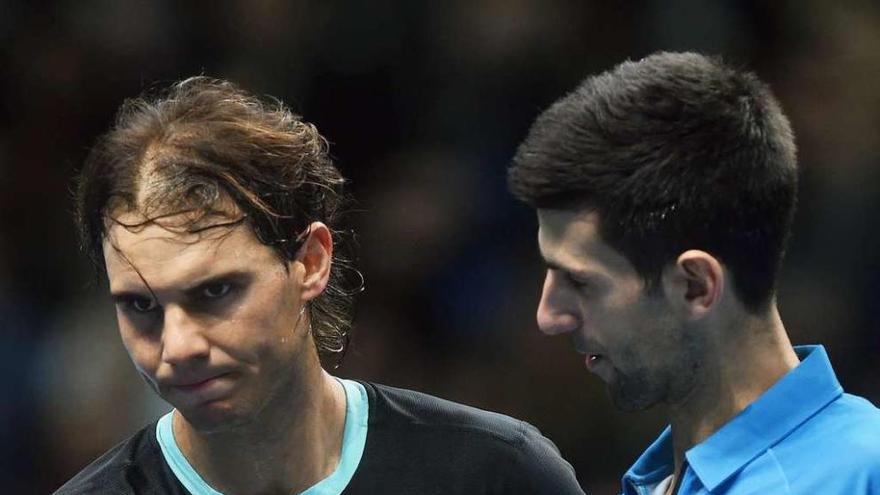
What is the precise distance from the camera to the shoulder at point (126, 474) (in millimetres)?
2945

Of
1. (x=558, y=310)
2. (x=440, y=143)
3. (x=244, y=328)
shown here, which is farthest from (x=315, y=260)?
(x=440, y=143)

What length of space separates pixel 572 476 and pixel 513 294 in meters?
2.26

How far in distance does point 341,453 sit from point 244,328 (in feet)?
1.20

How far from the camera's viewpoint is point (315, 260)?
302 centimetres

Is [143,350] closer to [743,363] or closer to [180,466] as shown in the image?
[180,466]

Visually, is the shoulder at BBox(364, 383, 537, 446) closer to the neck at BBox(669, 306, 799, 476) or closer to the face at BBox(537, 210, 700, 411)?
the face at BBox(537, 210, 700, 411)

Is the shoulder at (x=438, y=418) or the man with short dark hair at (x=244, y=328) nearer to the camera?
the man with short dark hair at (x=244, y=328)

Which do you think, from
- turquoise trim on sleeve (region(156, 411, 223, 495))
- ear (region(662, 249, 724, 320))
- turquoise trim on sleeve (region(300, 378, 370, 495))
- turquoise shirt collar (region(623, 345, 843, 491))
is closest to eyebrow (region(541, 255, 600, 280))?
ear (region(662, 249, 724, 320))

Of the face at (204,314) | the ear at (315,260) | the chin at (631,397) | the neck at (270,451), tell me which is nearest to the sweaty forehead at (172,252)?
the face at (204,314)

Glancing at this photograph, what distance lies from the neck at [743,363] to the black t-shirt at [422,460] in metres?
0.71

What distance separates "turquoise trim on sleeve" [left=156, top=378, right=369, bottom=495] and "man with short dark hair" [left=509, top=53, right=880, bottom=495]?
0.68 meters

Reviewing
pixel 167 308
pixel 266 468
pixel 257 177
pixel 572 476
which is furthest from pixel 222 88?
pixel 572 476

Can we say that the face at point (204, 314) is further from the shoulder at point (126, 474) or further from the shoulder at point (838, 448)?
the shoulder at point (838, 448)

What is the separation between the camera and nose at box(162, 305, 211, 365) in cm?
275
